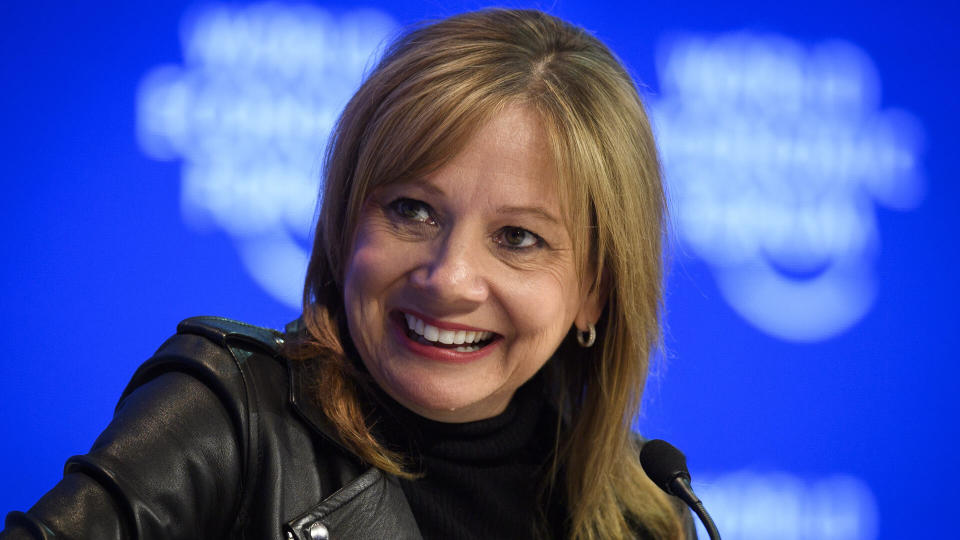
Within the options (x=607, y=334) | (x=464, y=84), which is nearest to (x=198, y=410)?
(x=464, y=84)

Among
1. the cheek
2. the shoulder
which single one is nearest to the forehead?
the cheek

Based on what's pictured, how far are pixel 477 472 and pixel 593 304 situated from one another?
34 cm

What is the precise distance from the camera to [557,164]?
1.55 m

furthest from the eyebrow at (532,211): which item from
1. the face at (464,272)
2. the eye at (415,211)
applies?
the eye at (415,211)

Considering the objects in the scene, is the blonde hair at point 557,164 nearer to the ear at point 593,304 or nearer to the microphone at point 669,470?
the ear at point 593,304

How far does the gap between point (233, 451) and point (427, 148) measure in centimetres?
51

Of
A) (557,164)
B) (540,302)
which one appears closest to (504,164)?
(557,164)

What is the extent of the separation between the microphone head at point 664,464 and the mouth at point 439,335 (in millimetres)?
304

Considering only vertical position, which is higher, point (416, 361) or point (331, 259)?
point (331, 259)

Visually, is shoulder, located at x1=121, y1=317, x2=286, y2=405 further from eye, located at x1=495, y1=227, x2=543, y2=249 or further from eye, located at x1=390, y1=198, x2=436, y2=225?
eye, located at x1=495, y1=227, x2=543, y2=249

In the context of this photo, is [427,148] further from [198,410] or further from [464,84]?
[198,410]

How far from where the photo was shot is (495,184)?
152cm

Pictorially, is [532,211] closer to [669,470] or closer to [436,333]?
[436,333]

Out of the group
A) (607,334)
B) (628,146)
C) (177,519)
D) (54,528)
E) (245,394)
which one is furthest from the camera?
(607,334)
